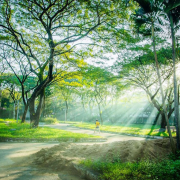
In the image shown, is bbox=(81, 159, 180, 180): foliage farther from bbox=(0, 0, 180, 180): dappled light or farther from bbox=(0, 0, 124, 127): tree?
bbox=(0, 0, 124, 127): tree

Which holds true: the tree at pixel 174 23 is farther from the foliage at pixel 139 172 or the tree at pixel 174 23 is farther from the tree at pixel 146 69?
the tree at pixel 146 69

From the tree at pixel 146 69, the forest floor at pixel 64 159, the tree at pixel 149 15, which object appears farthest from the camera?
the tree at pixel 146 69

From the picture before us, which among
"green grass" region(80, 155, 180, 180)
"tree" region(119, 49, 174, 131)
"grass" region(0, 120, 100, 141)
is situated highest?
"tree" region(119, 49, 174, 131)

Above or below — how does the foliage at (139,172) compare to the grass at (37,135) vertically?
above

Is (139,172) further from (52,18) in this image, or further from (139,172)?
(52,18)

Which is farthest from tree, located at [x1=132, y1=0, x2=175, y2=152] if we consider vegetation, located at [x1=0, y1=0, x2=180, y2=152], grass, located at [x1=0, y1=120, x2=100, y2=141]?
grass, located at [x1=0, y1=120, x2=100, y2=141]

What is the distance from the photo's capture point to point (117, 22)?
488 inches

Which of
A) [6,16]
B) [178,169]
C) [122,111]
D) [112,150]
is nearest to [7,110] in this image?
[122,111]

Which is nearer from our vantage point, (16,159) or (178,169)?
(178,169)

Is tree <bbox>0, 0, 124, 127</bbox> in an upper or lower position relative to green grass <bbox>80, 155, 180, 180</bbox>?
upper

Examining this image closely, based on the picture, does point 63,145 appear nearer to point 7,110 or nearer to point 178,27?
point 178,27

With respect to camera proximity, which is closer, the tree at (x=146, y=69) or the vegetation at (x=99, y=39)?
the vegetation at (x=99, y=39)

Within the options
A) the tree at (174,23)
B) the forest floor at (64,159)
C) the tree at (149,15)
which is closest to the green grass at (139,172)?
the forest floor at (64,159)

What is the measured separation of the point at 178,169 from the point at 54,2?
1171 cm
